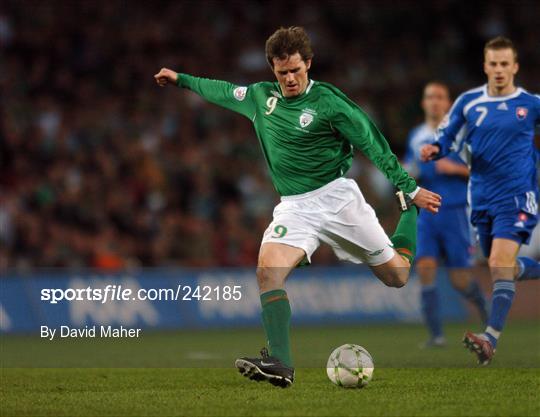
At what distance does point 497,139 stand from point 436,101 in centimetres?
266

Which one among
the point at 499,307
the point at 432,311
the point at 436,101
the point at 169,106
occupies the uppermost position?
the point at 169,106

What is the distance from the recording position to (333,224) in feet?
25.8

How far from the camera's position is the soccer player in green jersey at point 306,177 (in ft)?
24.8

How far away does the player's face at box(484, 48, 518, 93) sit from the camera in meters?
9.49

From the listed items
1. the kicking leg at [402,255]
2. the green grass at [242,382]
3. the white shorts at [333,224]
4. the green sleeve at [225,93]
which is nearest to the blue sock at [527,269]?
the green grass at [242,382]

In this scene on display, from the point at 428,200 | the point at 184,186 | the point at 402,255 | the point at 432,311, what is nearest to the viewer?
the point at 428,200

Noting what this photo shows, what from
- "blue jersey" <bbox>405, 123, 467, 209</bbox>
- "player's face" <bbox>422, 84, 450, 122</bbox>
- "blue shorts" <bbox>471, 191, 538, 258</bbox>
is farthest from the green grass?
"player's face" <bbox>422, 84, 450, 122</bbox>

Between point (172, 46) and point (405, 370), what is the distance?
12644mm

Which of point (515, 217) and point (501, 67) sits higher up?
point (501, 67)

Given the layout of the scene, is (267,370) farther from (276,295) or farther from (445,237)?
(445,237)

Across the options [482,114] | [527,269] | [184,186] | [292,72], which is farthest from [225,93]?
[184,186]

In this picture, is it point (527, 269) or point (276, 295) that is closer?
point (276, 295)

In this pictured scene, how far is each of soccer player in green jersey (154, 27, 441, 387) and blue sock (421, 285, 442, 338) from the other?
3593mm

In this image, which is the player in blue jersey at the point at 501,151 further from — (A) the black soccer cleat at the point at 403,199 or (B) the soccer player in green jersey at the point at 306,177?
(A) the black soccer cleat at the point at 403,199
